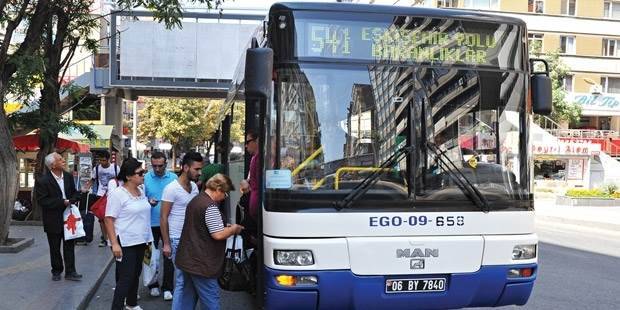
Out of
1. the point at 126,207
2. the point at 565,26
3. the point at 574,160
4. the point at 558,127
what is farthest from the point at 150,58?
the point at 565,26

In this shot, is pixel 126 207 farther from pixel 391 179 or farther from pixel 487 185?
pixel 487 185

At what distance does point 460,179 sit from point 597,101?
1633 inches

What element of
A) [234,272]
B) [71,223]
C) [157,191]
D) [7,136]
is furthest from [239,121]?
[7,136]

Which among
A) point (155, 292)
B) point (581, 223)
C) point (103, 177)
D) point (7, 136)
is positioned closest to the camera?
point (155, 292)

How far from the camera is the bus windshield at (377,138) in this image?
5059mm

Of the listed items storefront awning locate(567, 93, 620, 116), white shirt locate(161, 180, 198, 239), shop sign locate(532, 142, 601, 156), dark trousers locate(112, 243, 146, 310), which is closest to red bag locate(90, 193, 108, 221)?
dark trousers locate(112, 243, 146, 310)

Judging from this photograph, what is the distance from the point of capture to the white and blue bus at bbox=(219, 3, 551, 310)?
16.3ft

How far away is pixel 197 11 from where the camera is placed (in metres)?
19.5

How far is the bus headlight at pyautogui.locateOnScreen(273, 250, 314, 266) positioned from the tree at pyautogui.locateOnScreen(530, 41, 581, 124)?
36.5 m

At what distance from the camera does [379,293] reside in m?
5.06

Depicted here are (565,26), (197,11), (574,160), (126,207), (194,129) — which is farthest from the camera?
(194,129)

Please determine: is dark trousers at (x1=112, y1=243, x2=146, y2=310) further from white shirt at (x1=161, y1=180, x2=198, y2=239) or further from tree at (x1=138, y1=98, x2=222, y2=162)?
tree at (x1=138, y1=98, x2=222, y2=162)

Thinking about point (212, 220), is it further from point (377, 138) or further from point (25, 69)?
point (25, 69)

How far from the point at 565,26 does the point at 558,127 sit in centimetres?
823
